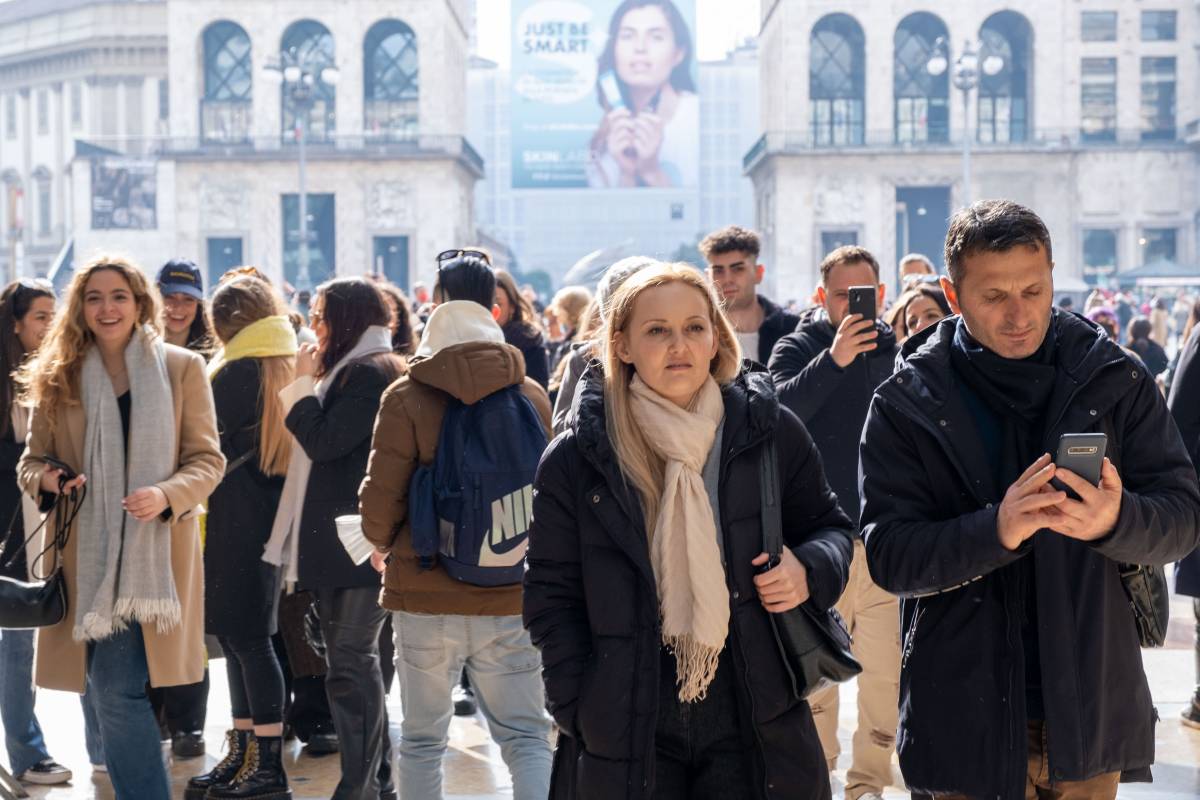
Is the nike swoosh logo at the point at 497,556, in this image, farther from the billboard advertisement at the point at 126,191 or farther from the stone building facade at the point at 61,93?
the stone building facade at the point at 61,93

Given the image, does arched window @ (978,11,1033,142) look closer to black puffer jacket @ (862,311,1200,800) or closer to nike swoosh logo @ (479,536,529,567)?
nike swoosh logo @ (479,536,529,567)

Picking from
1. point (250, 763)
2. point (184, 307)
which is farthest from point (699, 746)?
point (184, 307)

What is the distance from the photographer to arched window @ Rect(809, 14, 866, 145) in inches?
2190

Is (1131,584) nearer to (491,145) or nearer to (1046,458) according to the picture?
(1046,458)

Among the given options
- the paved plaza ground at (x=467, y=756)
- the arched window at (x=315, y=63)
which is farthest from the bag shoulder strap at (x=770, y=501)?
the arched window at (x=315, y=63)

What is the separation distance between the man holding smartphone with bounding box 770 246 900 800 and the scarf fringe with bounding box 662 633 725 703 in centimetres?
205

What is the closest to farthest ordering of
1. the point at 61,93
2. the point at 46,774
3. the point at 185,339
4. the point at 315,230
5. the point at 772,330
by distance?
the point at 46,774, the point at 772,330, the point at 185,339, the point at 315,230, the point at 61,93

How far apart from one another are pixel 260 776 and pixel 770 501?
2877mm

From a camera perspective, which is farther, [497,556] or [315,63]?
[315,63]

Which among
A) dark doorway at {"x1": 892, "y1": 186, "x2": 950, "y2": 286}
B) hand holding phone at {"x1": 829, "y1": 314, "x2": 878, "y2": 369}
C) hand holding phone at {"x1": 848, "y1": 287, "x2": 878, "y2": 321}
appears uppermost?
dark doorway at {"x1": 892, "y1": 186, "x2": 950, "y2": 286}

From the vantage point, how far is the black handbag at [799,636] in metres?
2.78

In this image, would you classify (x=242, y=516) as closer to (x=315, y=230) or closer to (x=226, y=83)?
(x=315, y=230)

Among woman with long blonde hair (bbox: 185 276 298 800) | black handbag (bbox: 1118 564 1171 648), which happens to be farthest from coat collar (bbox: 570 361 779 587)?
woman with long blonde hair (bbox: 185 276 298 800)

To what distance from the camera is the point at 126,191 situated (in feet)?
175
